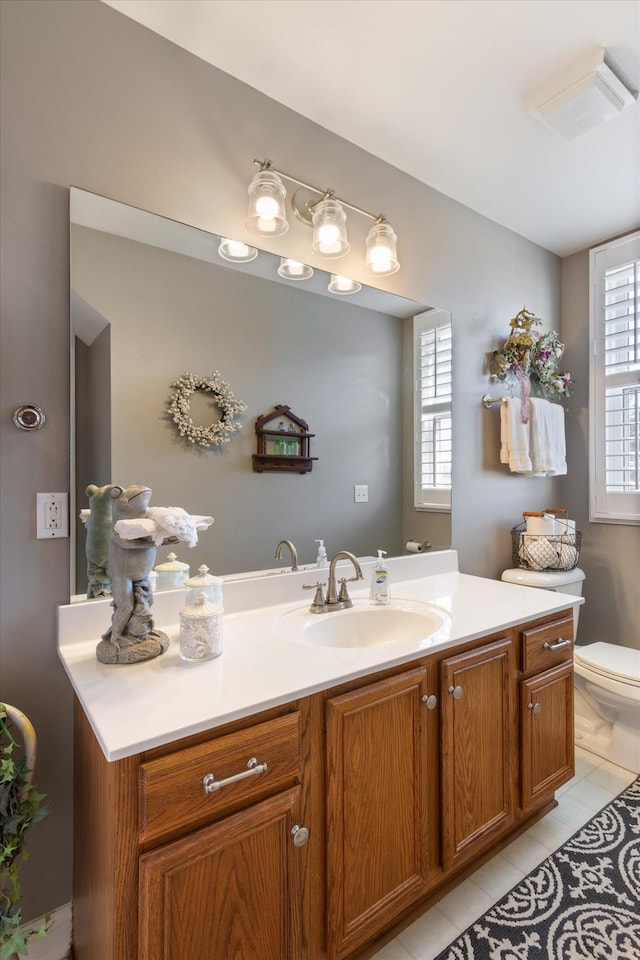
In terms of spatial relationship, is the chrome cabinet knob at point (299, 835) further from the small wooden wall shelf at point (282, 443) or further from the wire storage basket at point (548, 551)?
the wire storage basket at point (548, 551)

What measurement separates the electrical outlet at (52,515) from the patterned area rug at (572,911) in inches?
59.6

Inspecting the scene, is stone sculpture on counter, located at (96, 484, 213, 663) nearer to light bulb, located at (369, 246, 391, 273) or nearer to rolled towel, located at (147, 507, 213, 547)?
rolled towel, located at (147, 507, 213, 547)

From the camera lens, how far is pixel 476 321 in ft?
7.60

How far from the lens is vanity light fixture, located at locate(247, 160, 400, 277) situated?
1504 mm

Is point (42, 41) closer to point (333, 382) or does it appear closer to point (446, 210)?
point (333, 382)

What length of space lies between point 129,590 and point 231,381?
75cm

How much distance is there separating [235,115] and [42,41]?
22.1 inches

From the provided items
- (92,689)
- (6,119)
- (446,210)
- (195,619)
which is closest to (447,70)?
(446,210)

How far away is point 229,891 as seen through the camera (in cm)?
90

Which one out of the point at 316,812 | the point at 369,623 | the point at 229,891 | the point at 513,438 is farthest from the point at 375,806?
the point at 513,438

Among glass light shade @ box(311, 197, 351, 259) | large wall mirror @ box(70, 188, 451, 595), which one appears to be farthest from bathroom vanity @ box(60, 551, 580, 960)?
glass light shade @ box(311, 197, 351, 259)

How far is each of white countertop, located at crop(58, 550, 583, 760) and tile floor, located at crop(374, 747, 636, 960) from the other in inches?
31.6

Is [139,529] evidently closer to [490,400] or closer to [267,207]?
[267,207]

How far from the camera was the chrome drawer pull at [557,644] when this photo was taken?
1602 mm
